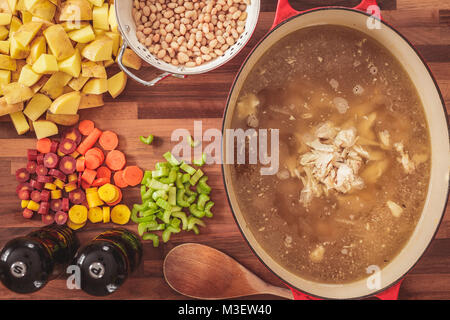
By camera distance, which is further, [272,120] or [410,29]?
[410,29]

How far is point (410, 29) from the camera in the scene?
4.42 feet

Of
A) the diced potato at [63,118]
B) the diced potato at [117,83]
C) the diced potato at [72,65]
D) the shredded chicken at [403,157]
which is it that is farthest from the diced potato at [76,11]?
the shredded chicken at [403,157]

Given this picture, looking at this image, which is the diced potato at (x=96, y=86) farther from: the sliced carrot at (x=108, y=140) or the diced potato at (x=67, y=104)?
the sliced carrot at (x=108, y=140)

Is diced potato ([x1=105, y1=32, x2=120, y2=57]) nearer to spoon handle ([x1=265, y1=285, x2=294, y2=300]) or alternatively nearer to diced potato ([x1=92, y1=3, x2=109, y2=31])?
diced potato ([x1=92, y1=3, x2=109, y2=31])

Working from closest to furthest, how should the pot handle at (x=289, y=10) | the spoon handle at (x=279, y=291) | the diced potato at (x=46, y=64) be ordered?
the pot handle at (x=289, y=10), the diced potato at (x=46, y=64), the spoon handle at (x=279, y=291)

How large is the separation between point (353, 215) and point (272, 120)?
1.33 ft

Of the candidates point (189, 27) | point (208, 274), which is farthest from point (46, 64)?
point (208, 274)

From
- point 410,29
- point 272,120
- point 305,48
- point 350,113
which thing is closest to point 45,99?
point 272,120

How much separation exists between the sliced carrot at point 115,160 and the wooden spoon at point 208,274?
36cm

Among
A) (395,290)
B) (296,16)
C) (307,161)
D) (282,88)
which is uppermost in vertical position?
(296,16)

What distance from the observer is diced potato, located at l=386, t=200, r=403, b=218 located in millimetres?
1235

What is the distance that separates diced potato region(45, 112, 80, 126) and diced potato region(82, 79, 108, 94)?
0.10 metres

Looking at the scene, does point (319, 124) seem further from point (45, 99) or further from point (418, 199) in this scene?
point (45, 99)

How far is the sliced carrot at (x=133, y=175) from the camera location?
1346mm
